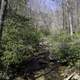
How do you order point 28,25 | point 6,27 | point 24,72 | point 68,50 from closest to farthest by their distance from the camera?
point 6,27 → point 28,25 → point 24,72 → point 68,50

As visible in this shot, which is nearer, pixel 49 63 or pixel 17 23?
pixel 17 23

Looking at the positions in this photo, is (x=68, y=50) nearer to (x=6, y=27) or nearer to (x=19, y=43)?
(x=19, y=43)

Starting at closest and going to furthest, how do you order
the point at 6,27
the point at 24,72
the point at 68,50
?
the point at 6,27
the point at 24,72
the point at 68,50

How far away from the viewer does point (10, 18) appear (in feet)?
33.0

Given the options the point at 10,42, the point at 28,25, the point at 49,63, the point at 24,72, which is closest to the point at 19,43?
the point at 10,42

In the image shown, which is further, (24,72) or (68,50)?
(68,50)

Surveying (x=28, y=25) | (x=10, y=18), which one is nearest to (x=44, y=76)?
(x=28, y=25)

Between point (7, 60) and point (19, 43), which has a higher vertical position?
point (19, 43)

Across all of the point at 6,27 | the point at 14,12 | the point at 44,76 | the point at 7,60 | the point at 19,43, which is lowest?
the point at 44,76

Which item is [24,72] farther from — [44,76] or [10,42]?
[10,42]

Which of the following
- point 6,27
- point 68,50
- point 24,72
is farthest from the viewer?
point 68,50

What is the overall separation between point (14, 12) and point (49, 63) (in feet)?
13.5

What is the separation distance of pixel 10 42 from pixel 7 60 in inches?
35.3

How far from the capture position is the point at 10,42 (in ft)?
32.4
